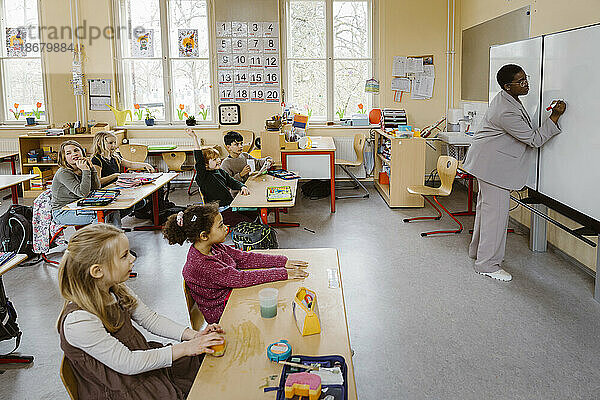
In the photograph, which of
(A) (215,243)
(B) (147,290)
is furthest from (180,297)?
(A) (215,243)

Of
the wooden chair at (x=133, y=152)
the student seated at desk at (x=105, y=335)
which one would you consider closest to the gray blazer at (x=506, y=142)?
the student seated at desk at (x=105, y=335)

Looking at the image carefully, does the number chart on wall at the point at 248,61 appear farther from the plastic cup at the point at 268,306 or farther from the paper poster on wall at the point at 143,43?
the plastic cup at the point at 268,306

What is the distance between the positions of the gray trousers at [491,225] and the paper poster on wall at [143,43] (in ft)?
18.7

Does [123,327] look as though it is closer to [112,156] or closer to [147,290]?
[147,290]

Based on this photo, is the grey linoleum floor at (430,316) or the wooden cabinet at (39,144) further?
the wooden cabinet at (39,144)

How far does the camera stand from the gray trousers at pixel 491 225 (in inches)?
178

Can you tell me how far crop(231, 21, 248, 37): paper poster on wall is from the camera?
8.26 meters

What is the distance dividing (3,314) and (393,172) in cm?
468

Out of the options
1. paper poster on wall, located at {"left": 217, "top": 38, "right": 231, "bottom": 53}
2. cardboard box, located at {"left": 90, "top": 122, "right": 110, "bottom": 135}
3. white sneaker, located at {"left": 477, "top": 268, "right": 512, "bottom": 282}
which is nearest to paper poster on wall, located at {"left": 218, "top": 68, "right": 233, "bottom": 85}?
paper poster on wall, located at {"left": 217, "top": 38, "right": 231, "bottom": 53}

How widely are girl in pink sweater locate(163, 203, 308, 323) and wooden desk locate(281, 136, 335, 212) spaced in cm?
403

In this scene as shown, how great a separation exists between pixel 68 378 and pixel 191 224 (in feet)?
3.05

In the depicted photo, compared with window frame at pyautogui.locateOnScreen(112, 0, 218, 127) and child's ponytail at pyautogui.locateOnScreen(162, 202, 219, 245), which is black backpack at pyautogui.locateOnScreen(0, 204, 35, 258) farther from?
window frame at pyautogui.locateOnScreen(112, 0, 218, 127)

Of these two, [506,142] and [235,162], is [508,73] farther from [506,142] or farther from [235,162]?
[235,162]

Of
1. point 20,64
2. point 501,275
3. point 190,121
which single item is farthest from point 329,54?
point 501,275
